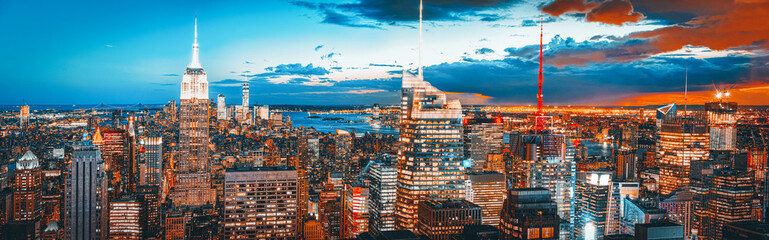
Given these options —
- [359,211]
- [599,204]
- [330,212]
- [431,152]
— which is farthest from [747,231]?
[330,212]

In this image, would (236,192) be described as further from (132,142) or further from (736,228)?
(132,142)

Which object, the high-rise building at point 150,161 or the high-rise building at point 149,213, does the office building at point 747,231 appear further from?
the high-rise building at point 150,161

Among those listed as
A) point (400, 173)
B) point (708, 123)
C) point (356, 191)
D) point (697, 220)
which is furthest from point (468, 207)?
point (708, 123)

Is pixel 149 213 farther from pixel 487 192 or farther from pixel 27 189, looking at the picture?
pixel 487 192

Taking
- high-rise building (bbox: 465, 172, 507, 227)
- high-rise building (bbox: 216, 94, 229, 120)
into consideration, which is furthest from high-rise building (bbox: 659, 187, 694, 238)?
high-rise building (bbox: 216, 94, 229, 120)

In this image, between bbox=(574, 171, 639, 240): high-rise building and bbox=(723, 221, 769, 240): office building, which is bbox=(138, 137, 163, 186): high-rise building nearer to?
bbox=(574, 171, 639, 240): high-rise building

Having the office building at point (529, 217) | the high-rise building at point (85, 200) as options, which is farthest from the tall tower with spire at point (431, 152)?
the high-rise building at point (85, 200)
